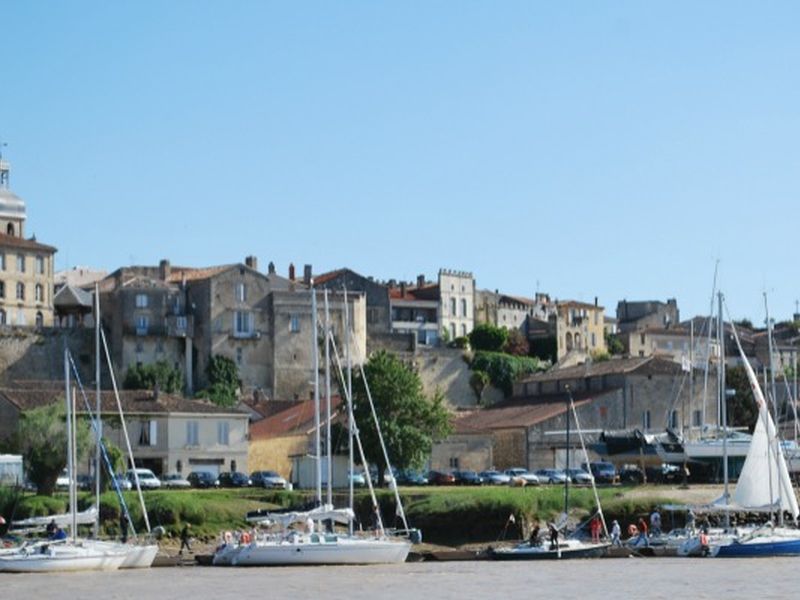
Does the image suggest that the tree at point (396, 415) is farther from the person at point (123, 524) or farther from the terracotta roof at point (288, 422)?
the person at point (123, 524)

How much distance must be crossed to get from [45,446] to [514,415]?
31122mm

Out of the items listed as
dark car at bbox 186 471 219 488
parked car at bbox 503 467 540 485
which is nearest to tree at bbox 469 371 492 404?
parked car at bbox 503 467 540 485

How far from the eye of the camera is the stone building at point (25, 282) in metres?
114

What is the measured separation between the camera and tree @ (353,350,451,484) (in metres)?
80.9

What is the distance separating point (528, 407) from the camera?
99.2 meters

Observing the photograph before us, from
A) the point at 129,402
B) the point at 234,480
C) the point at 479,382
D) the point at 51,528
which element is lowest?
the point at 51,528

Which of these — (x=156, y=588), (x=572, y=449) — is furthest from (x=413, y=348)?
(x=156, y=588)

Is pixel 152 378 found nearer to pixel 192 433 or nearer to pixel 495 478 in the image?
pixel 192 433

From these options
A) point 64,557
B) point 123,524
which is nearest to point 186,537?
point 123,524

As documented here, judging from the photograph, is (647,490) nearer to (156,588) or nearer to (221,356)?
(156,588)

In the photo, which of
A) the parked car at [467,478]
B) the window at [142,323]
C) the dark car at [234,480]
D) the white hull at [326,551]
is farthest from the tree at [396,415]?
the window at [142,323]

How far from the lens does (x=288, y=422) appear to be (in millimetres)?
93312

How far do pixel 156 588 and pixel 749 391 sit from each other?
5350cm

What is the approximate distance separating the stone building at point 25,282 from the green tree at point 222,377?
1047 centimetres
